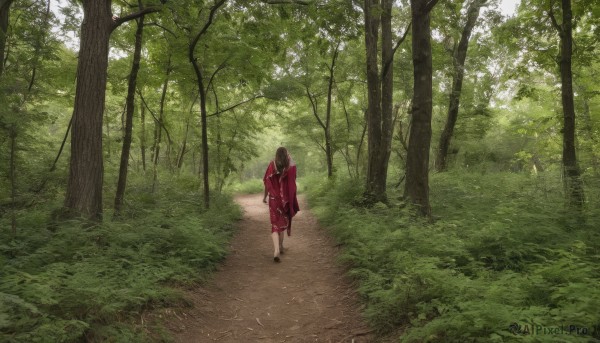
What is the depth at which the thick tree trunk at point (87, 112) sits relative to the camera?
5625mm

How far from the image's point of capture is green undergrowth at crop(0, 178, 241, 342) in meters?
3.04

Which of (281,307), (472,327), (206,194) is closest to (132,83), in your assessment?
(206,194)

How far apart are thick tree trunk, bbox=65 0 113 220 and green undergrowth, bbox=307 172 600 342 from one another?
440 cm

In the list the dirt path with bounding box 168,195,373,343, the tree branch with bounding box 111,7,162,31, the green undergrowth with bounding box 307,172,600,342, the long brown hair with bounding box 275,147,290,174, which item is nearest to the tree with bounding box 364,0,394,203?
the green undergrowth with bounding box 307,172,600,342

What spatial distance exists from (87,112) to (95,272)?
2.77 metres

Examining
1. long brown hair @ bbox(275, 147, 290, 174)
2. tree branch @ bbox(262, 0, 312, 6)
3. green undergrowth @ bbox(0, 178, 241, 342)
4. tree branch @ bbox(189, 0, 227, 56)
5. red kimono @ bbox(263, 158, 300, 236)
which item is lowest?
green undergrowth @ bbox(0, 178, 241, 342)

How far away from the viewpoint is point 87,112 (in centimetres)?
565

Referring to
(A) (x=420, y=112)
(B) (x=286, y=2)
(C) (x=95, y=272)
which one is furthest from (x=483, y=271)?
(B) (x=286, y=2)

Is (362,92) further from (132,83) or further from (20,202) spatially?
(20,202)

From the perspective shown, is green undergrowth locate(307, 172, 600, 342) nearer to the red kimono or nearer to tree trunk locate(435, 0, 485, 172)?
the red kimono

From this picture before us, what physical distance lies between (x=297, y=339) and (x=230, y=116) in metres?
12.4

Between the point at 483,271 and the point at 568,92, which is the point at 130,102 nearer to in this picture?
the point at 483,271

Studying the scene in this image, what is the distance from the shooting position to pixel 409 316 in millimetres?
3688

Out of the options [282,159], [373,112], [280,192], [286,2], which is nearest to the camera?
[282,159]
